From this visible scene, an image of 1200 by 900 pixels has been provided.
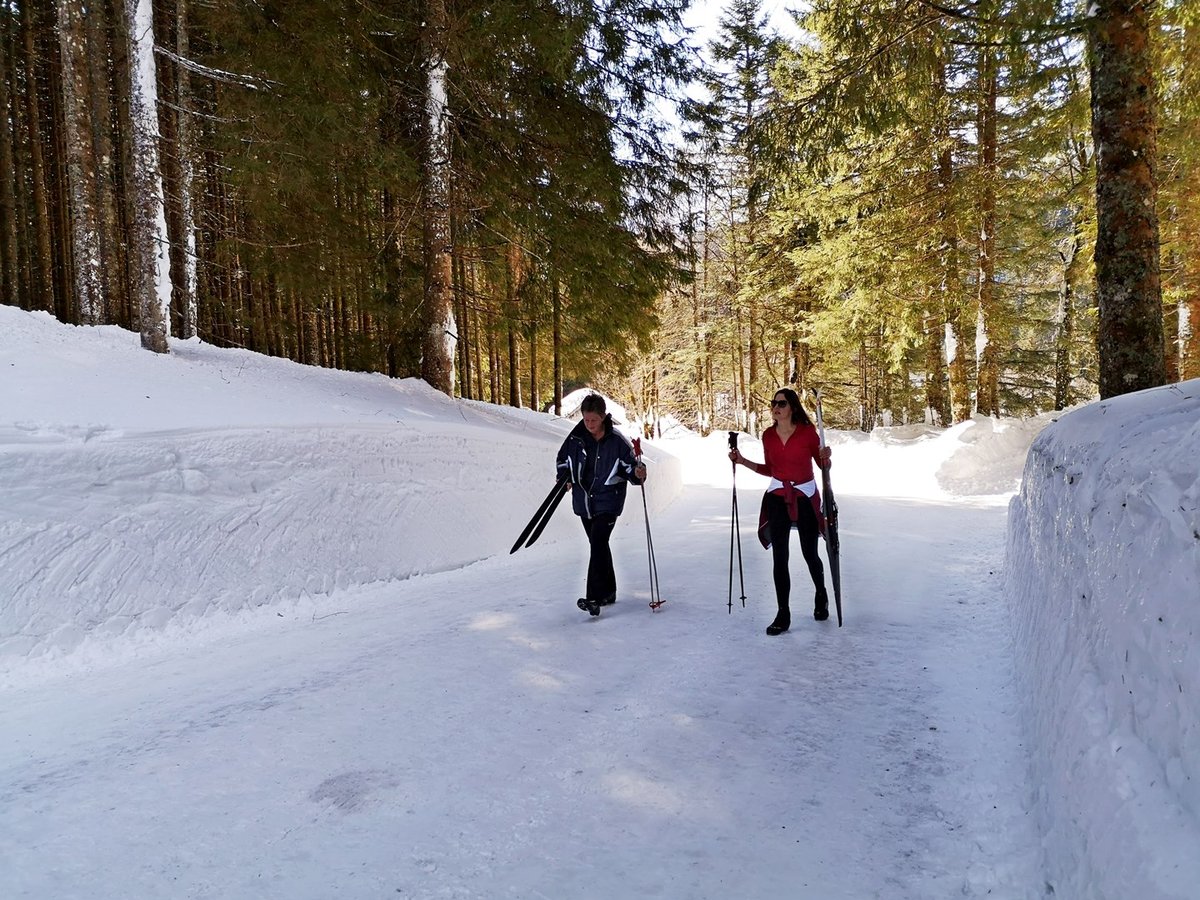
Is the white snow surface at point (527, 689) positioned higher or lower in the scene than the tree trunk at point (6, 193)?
lower

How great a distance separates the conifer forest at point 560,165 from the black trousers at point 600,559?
18.4ft

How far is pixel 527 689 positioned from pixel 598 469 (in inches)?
96.7

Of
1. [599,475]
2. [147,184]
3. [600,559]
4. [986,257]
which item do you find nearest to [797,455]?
[599,475]

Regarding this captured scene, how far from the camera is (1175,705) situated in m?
1.68

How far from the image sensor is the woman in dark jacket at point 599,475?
6.10 meters

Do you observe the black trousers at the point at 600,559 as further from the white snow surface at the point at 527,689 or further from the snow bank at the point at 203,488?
the snow bank at the point at 203,488

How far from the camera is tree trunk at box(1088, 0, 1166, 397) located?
19.8 ft

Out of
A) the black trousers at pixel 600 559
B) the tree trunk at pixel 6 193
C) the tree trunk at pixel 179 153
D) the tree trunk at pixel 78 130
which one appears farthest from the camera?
the tree trunk at pixel 6 193

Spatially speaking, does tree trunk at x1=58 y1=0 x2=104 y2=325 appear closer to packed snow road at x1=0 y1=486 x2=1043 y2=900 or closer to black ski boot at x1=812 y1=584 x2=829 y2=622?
packed snow road at x1=0 y1=486 x2=1043 y2=900

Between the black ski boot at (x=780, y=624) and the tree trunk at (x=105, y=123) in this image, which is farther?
the tree trunk at (x=105, y=123)

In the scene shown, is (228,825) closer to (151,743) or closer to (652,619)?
(151,743)

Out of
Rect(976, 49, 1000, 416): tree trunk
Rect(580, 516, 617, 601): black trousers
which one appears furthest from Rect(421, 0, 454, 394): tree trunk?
Rect(976, 49, 1000, 416): tree trunk

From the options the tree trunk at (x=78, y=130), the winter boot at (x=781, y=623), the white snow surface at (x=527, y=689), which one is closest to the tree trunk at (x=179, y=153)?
the tree trunk at (x=78, y=130)

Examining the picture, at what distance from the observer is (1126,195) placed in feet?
20.7
